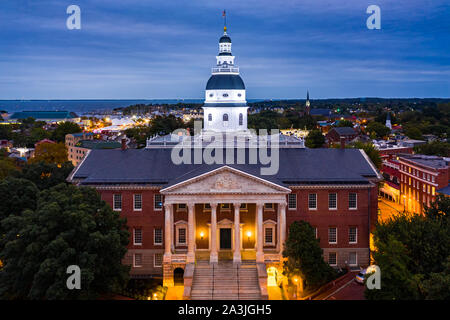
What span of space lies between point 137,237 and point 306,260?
63.5 ft

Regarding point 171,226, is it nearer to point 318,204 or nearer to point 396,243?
point 318,204

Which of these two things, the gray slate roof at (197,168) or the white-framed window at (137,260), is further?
the white-framed window at (137,260)

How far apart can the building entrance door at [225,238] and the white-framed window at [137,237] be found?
9.12m

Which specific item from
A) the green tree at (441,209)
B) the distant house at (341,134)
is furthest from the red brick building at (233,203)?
the distant house at (341,134)

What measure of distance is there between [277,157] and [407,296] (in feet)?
75.0

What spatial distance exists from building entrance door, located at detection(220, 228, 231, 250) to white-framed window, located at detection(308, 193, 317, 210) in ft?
31.0

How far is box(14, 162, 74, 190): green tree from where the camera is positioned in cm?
5919

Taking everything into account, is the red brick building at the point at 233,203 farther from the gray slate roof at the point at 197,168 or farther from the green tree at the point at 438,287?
the green tree at the point at 438,287

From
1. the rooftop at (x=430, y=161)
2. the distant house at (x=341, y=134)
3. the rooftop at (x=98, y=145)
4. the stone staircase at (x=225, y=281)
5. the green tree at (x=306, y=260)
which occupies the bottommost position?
the stone staircase at (x=225, y=281)

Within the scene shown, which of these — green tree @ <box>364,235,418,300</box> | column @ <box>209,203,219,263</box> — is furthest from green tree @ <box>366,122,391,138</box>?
green tree @ <box>364,235,418,300</box>

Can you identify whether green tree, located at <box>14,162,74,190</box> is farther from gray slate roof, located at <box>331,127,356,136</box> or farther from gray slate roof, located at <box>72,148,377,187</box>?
gray slate roof, located at <box>331,127,356,136</box>

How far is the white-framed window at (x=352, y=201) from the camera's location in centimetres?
5091

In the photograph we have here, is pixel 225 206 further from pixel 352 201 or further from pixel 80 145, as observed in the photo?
pixel 80 145

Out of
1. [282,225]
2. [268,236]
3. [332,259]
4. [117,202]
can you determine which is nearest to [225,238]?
[268,236]
